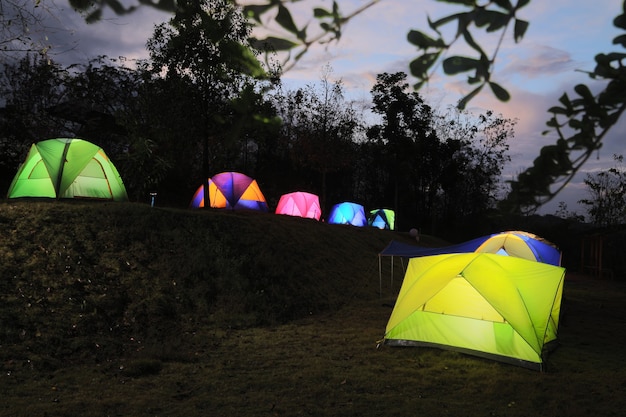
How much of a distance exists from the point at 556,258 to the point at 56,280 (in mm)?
11262

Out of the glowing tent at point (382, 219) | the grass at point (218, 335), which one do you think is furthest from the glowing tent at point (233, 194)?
the glowing tent at point (382, 219)

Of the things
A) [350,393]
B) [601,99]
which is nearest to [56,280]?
[350,393]

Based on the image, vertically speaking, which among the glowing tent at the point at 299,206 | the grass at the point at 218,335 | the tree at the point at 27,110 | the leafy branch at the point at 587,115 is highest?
the tree at the point at 27,110

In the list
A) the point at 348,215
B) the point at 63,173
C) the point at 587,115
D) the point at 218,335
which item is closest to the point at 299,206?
the point at 348,215

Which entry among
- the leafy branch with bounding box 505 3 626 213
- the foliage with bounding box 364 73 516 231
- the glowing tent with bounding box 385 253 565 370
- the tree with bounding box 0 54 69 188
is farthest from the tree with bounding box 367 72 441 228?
the leafy branch with bounding box 505 3 626 213

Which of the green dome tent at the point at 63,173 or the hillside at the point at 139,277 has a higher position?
the green dome tent at the point at 63,173

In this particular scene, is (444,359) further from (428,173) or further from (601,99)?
(428,173)

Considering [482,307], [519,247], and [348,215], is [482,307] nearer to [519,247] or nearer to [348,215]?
[519,247]

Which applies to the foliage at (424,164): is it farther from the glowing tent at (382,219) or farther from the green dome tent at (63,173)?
the green dome tent at (63,173)

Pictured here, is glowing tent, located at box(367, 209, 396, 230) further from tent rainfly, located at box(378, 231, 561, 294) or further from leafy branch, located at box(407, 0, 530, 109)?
leafy branch, located at box(407, 0, 530, 109)

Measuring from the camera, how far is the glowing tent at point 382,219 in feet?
92.2

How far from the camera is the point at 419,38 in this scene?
101 centimetres

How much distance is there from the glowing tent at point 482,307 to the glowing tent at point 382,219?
64.8 ft

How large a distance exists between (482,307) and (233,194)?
1309cm
